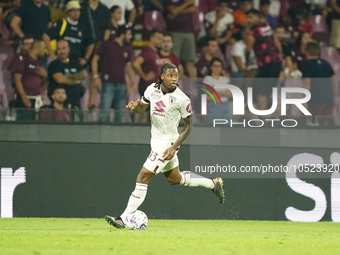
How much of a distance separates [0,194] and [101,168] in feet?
5.97

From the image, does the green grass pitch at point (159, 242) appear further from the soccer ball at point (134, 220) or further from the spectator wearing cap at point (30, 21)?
the spectator wearing cap at point (30, 21)

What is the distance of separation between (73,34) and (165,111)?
174 inches

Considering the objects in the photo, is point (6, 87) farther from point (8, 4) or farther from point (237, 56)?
point (237, 56)

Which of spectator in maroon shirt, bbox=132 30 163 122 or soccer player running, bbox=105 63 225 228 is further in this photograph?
spectator in maroon shirt, bbox=132 30 163 122

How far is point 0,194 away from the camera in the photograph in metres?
10.6

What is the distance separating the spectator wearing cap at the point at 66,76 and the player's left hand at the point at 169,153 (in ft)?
11.7

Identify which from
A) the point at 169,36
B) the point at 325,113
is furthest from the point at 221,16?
the point at 325,113

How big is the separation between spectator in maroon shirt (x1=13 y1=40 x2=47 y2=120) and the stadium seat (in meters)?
2.65

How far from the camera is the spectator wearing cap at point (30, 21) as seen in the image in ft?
38.5

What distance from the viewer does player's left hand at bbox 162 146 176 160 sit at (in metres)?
7.94

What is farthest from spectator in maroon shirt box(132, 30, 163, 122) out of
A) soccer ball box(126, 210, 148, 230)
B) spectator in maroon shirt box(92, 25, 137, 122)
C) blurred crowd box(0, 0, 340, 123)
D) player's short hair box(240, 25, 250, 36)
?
soccer ball box(126, 210, 148, 230)

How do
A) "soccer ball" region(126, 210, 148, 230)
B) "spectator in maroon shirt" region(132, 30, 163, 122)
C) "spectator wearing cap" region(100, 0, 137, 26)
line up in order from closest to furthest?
1. "soccer ball" region(126, 210, 148, 230)
2. "spectator in maroon shirt" region(132, 30, 163, 122)
3. "spectator wearing cap" region(100, 0, 137, 26)

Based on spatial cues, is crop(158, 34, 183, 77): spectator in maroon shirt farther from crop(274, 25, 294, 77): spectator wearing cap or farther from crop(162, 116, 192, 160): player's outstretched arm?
crop(162, 116, 192, 160): player's outstretched arm

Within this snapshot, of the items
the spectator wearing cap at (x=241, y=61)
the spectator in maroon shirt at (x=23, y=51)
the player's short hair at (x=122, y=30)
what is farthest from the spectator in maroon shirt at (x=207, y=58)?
the spectator in maroon shirt at (x=23, y=51)
